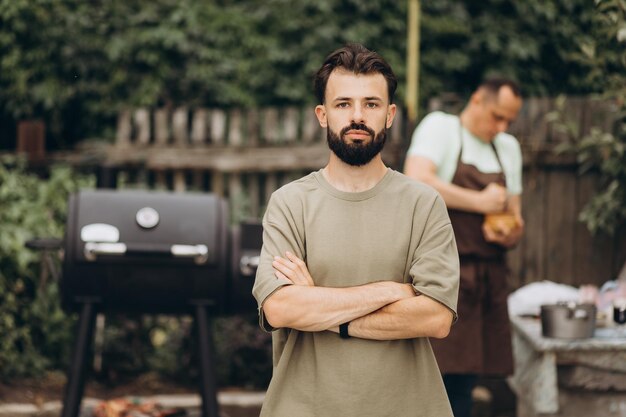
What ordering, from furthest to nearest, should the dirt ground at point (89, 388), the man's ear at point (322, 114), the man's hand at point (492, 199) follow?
the dirt ground at point (89, 388) → the man's hand at point (492, 199) → the man's ear at point (322, 114)

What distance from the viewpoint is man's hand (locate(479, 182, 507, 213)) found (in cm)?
432

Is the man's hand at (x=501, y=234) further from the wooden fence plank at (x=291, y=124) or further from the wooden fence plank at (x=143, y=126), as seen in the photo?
the wooden fence plank at (x=143, y=126)

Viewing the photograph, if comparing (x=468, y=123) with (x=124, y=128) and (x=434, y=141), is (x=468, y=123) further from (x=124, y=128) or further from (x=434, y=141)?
(x=124, y=128)

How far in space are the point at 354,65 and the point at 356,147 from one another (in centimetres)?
23

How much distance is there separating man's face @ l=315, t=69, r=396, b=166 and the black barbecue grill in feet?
7.43

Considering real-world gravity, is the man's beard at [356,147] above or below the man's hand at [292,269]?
above

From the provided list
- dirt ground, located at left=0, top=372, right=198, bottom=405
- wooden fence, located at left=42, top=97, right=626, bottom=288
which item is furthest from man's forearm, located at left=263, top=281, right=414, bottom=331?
wooden fence, located at left=42, top=97, right=626, bottom=288

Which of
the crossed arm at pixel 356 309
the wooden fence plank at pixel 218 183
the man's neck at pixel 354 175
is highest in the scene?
the man's neck at pixel 354 175

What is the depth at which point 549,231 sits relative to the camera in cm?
714

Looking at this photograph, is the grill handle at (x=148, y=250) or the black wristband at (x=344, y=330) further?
the grill handle at (x=148, y=250)

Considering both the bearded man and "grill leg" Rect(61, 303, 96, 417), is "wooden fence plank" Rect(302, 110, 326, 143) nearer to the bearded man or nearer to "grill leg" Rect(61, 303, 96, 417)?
"grill leg" Rect(61, 303, 96, 417)

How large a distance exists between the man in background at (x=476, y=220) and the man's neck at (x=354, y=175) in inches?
58.0

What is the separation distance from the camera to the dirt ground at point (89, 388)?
6.11 meters

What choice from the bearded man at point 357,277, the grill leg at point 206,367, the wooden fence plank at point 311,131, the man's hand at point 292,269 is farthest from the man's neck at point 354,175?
the wooden fence plank at point 311,131
